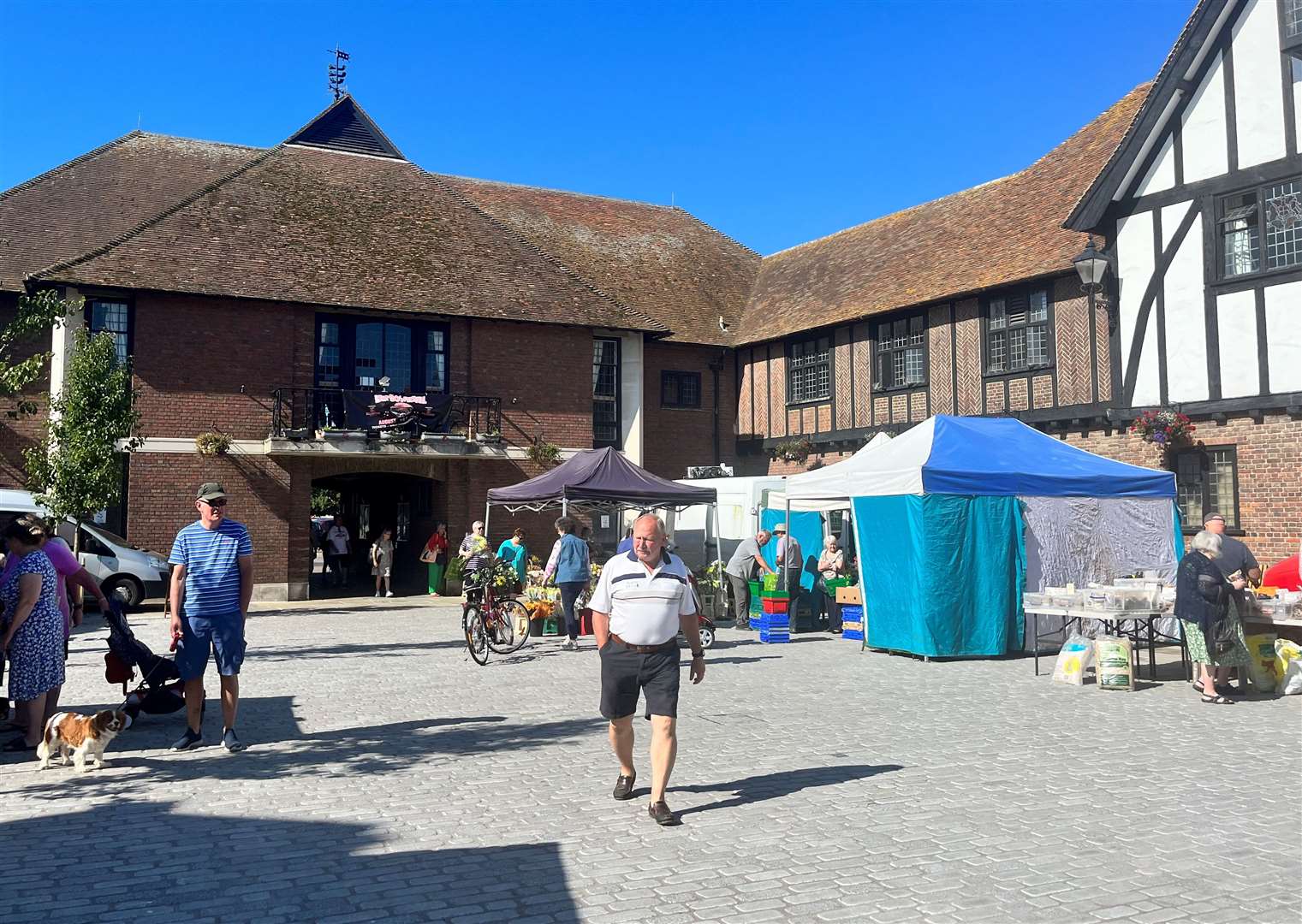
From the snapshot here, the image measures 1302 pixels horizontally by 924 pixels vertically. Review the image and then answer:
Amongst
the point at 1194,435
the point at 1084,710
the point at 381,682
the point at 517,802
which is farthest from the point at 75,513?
the point at 1194,435

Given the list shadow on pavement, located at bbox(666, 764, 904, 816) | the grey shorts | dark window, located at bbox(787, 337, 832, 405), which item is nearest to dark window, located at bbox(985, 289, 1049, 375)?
dark window, located at bbox(787, 337, 832, 405)

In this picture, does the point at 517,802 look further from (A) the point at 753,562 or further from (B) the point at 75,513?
(B) the point at 75,513

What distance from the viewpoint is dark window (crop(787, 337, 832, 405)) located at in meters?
23.8

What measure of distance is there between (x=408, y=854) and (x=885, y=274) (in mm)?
20224

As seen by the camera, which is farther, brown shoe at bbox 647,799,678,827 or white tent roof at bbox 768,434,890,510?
white tent roof at bbox 768,434,890,510

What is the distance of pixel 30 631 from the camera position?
7375mm

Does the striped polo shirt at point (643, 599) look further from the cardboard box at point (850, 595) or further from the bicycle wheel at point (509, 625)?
the cardboard box at point (850, 595)

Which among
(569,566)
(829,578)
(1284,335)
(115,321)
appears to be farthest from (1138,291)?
(115,321)

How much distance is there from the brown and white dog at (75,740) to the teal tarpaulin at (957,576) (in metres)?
9.04

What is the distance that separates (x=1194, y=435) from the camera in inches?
639

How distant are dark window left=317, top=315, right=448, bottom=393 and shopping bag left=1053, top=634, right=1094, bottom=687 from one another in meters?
15.2

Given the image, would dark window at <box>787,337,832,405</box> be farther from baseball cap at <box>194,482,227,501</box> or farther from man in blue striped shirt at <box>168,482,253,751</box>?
man in blue striped shirt at <box>168,482,253,751</box>

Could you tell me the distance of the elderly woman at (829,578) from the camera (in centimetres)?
1672

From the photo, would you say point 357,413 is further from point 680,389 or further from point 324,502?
point 324,502
